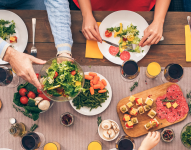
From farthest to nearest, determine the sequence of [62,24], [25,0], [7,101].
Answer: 1. [25,0]
2. [7,101]
3. [62,24]

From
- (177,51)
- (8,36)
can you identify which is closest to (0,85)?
(8,36)

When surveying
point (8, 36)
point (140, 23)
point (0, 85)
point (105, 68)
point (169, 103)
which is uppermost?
point (140, 23)

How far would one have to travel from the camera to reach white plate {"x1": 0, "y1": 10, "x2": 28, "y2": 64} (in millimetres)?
1586

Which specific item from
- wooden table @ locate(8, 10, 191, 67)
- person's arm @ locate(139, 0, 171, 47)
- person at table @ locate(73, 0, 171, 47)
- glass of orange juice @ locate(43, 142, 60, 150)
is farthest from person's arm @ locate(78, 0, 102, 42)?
glass of orange juice @ locate(43, 142, 60, 150)

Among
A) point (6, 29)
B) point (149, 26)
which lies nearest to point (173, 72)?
point (149, 26)

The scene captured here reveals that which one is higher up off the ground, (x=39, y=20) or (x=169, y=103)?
(x=39, y=20)

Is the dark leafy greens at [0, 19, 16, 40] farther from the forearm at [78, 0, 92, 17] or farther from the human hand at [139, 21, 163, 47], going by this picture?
the human hand at [139, 21, 163, 47]

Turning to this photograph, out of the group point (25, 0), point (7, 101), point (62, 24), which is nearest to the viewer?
point (62, 24)

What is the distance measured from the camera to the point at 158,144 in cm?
155

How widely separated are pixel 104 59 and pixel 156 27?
0.61m

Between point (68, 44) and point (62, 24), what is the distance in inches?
7.9

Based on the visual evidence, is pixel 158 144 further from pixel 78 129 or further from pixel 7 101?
pixel 7 101

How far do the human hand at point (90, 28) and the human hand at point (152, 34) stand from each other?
45 cm

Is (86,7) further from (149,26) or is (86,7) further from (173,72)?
(173,72)
